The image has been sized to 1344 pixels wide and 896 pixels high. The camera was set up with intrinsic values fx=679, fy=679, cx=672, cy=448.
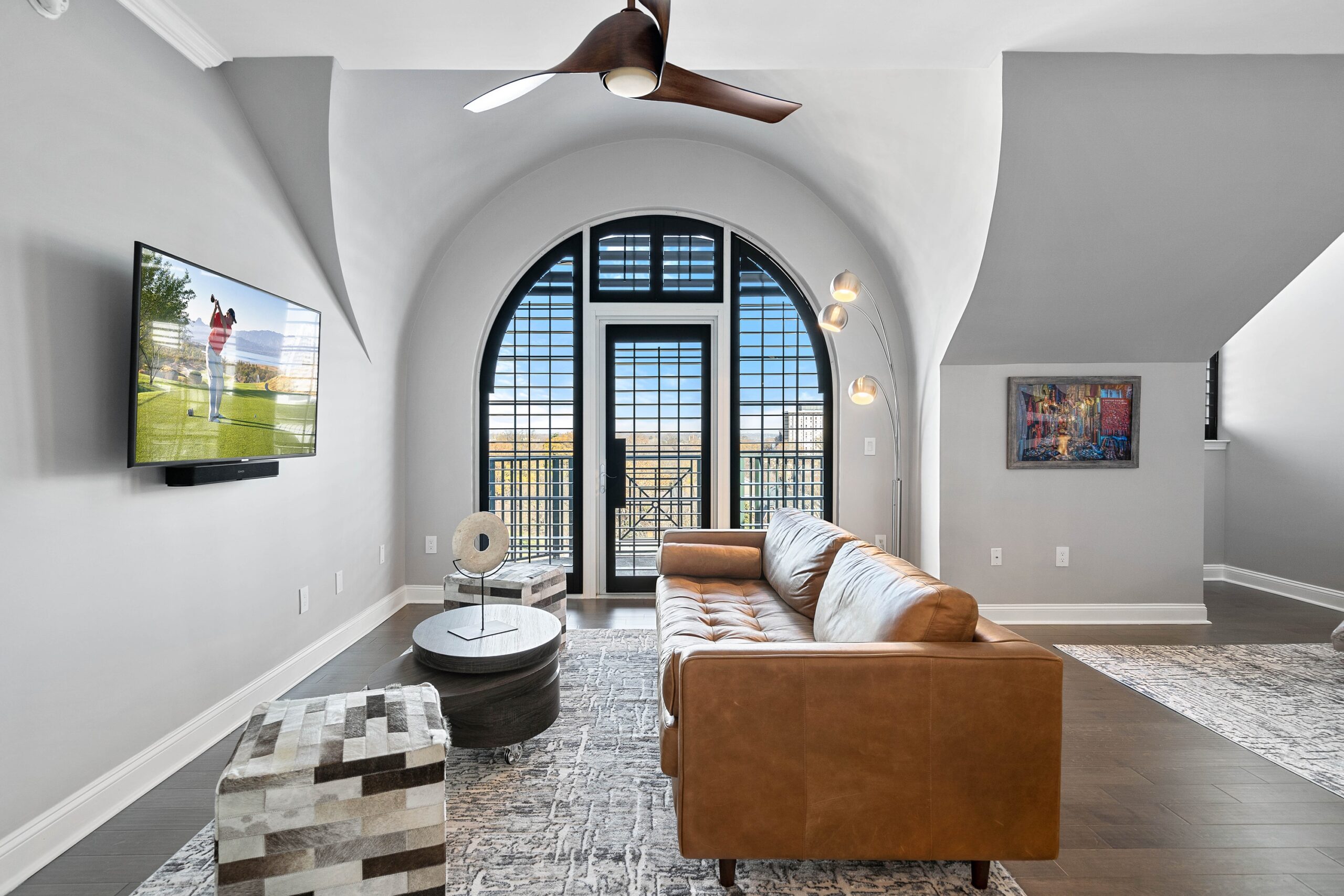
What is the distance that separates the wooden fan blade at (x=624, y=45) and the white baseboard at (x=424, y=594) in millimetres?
3862

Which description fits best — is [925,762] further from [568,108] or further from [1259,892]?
[568,108]

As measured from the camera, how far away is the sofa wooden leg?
1.81m

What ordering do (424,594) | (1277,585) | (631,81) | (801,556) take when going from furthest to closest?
(1277,585)
(424,594)
(801,556)
(631,81)

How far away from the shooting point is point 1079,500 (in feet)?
14.3

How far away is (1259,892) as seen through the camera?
1.83 m

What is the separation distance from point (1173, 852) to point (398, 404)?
453 centimetres

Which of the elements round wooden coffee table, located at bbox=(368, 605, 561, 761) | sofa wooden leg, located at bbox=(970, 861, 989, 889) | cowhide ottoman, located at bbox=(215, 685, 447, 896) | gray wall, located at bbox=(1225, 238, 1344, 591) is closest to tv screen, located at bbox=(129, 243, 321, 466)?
round wooden coffee table, located at bbox=(368, 605, 561, 761)

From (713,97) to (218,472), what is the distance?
7.41ft

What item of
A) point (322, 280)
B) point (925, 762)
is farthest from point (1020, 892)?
point (322, 280)

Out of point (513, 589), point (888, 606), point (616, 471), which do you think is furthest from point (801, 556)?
point (616, 471)

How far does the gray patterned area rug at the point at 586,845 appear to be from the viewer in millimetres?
1818

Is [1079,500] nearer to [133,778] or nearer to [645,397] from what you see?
[645,397]

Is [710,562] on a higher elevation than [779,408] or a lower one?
lower

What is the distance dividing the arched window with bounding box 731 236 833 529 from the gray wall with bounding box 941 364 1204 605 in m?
0.98
